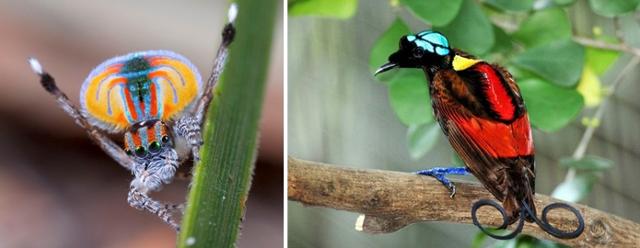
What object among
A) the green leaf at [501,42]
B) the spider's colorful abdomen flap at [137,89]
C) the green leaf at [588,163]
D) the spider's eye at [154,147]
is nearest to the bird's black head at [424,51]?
the green leaf at [501,42]

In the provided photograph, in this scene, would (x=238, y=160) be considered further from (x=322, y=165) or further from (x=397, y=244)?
(x=397, y=244)

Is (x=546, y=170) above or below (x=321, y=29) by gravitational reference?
below

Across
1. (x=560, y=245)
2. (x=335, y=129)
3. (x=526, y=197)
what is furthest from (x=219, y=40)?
(x=560, y=245)

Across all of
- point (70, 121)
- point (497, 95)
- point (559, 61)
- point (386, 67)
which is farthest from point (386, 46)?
point (70, 121)

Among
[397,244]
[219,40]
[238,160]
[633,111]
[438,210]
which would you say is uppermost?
[219,40]

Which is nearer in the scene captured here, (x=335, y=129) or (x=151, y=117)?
(x=151, y=117)

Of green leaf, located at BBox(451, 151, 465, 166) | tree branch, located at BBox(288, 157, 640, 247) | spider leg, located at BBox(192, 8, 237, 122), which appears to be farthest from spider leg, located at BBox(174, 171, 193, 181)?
green leaf, located at BBox(451, 151, 465, 166)
